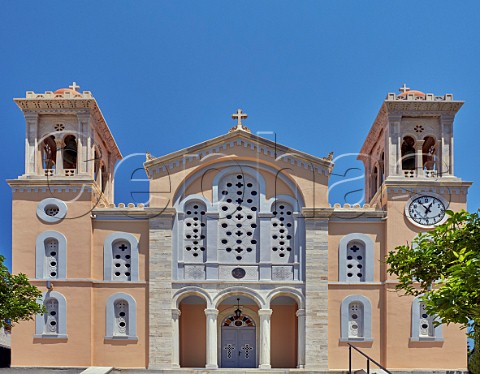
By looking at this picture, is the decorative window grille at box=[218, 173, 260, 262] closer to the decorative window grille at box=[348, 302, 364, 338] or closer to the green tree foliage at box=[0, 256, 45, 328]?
the decorative window grille at box=[348, 302, 364, 338]

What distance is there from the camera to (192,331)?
3309 cm

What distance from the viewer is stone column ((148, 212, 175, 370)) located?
102 feet

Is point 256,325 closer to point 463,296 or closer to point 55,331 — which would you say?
point 55,331

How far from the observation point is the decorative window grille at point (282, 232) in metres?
32.0

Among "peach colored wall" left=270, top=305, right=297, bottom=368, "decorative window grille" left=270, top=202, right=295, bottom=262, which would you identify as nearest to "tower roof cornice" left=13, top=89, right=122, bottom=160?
"decorative window grille" left=270, top=202, right=295, bottom=262

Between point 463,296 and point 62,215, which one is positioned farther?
point 62,215

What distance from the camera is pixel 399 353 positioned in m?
31.0

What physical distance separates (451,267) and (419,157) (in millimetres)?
17197

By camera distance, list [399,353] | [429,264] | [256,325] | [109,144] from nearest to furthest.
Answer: [429,264] < [399,353] < [256,325] < [109,144]

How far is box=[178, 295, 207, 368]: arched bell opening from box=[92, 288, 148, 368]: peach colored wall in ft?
7.12

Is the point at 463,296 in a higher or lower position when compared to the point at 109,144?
lower

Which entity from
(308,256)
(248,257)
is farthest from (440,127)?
(248,257)

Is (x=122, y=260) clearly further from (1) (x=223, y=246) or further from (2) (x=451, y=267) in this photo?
(2) (x=451, y=267)

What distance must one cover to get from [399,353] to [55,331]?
14.2 metres
